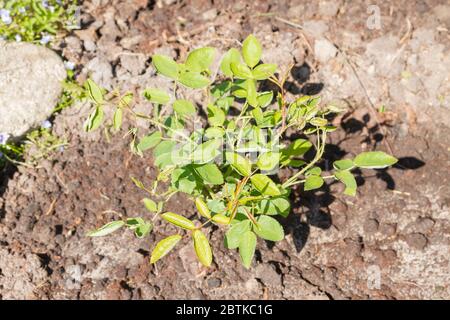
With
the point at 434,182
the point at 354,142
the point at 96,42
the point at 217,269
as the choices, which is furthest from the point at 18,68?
the point at 434,182

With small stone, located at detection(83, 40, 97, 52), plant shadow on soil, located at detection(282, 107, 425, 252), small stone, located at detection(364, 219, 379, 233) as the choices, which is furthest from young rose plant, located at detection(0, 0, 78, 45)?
small stone, located at detection(364, 219, 379, 233)

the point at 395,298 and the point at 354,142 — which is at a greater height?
the point at 354,142

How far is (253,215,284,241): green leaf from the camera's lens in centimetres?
152

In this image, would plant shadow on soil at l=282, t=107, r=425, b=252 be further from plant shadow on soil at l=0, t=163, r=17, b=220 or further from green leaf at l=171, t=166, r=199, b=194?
plant shadow on soil at l=0, t=163, r=17, b=220

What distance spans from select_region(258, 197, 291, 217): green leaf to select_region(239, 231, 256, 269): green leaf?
0.14 m

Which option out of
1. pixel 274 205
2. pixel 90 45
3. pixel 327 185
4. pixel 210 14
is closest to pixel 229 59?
pixel 274 205

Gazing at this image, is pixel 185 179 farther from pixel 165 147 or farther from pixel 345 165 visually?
pixel 345 165

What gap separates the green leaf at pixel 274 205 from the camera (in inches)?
62.6

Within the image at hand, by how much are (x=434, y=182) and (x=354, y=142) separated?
334mm

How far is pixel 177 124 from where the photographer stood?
5.55 ft

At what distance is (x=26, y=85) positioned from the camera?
220 centimetres

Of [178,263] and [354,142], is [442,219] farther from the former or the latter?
[178,263]

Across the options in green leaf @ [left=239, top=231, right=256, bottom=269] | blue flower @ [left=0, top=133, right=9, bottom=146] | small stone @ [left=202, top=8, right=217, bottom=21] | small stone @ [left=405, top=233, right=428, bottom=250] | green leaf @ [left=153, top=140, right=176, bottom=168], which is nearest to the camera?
green leaf @ [left=239, top=231, right=256, bottom=269]

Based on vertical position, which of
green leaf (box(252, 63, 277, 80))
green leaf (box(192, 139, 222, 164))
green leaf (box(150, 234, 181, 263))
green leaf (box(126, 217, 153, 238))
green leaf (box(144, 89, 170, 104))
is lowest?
green leaf (box(126, 217, 153, 238))
